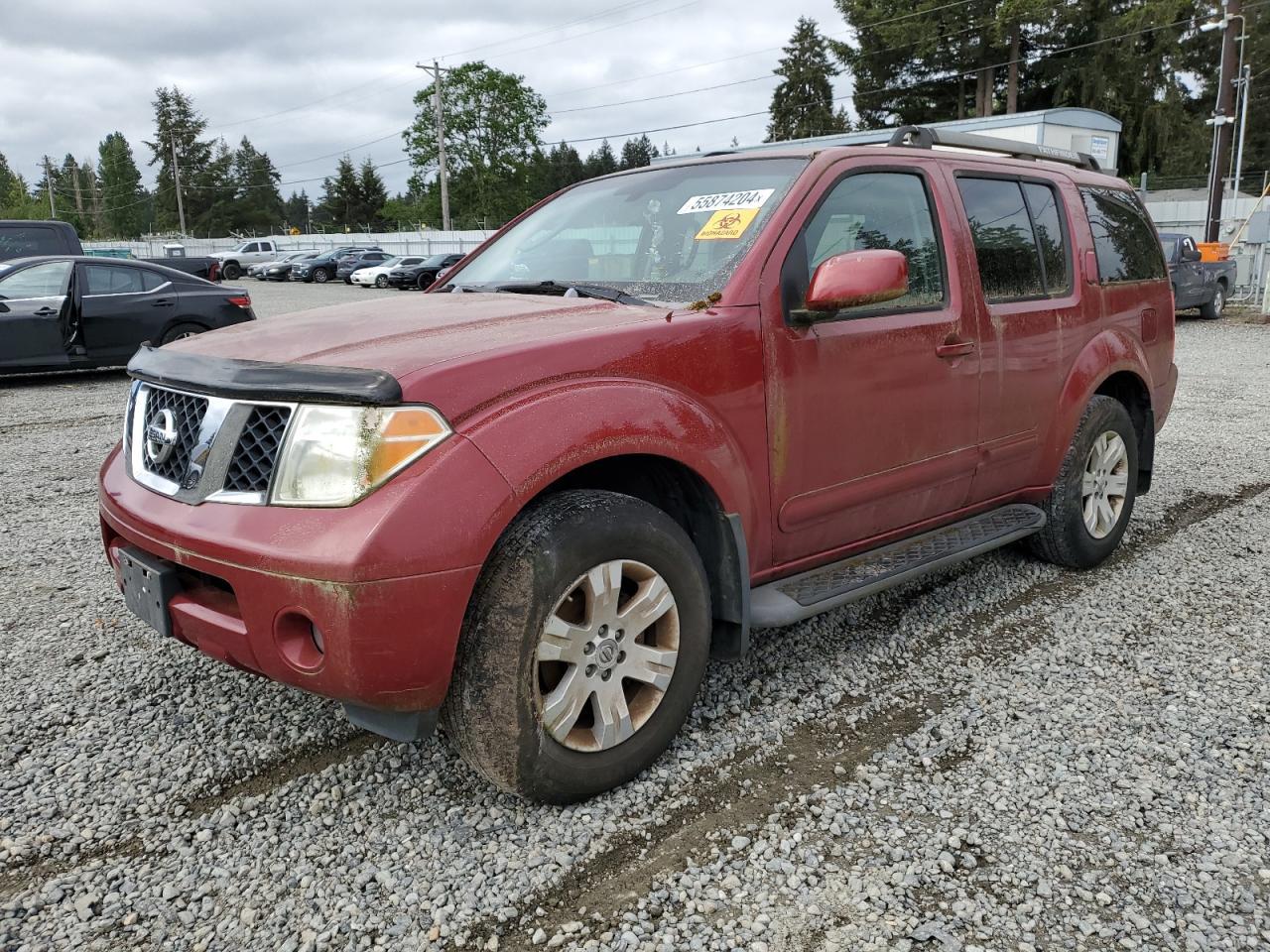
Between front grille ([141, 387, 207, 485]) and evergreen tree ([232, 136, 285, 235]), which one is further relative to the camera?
evergreen tree ([232, 136, 285, 235])

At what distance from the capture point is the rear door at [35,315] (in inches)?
406

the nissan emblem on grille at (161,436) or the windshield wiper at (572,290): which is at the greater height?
the windshield wiper at (572,290)

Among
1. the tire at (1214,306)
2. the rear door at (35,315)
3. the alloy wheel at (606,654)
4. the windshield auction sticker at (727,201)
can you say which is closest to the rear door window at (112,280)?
the rear door at (35,315)

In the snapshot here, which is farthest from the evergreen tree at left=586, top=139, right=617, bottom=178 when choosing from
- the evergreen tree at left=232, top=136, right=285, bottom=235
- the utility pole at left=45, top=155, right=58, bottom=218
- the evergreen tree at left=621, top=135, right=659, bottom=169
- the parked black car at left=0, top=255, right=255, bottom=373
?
the parked black car at left=0, top=255, right=255, bottom=373

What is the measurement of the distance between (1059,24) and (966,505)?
172ft

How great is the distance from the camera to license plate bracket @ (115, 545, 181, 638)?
101 inches

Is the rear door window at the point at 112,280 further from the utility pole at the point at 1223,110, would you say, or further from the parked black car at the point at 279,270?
the parked black car at the point at 279,270

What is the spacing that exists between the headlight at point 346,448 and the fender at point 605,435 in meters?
0.13

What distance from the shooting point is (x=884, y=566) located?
3.46 metres

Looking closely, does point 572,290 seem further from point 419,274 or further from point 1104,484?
point 419,274

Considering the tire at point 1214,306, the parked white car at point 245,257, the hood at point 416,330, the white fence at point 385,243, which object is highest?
the white fence at point 385,243

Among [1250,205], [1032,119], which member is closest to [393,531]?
[1032,119]

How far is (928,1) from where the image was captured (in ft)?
159

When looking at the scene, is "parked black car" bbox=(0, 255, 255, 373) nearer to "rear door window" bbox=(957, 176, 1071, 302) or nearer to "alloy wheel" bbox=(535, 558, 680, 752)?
"rear door window" bbox=(957, 176, 1071, 302)
